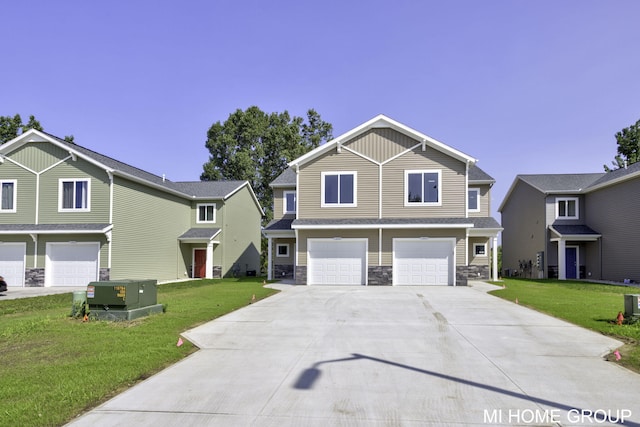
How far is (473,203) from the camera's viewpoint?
2734 centimetres

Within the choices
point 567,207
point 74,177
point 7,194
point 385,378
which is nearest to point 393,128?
point 567,207

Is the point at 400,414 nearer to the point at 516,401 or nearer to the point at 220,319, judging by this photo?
the point at 516,401

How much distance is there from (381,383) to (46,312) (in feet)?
37.3

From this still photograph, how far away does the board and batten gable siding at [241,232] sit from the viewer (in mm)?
31217

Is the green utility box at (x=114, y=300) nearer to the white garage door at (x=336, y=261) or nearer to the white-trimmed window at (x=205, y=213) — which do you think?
the white garage door at (x=336, y=261)

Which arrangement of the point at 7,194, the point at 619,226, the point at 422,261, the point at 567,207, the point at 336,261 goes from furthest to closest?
the point at 567,207
the point at 619,226
the point at 7,194
the point at 336,261
the point at 422,261

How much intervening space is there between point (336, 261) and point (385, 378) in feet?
53.1

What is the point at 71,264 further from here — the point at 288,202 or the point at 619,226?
the point at 619,226

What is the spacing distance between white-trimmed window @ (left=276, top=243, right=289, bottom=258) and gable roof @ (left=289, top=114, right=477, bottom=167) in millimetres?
7270

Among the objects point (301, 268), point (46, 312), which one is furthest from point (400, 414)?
point (301, 268)

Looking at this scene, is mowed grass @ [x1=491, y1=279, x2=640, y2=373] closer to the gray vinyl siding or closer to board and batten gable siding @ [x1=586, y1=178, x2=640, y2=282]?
board and batten gable siding @ [x1=586, y1=178, x2=640, y2=282]

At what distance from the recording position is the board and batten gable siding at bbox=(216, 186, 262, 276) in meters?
31.2

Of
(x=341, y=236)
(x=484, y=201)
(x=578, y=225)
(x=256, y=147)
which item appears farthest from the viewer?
(x=256, y=147)

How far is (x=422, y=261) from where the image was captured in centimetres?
2188
